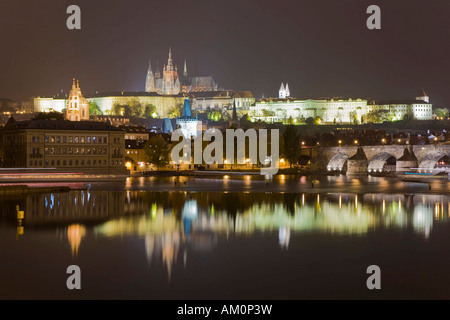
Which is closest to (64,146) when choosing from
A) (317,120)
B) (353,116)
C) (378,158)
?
(378,158)

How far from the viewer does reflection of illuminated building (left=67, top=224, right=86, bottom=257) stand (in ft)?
72.6

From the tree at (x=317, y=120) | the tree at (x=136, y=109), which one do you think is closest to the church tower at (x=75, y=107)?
the tree at (x=136, y=109)

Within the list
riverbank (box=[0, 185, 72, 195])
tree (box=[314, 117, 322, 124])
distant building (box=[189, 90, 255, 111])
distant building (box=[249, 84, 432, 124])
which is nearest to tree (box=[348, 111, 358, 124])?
distant building (box=[249, 84, 432, 124])

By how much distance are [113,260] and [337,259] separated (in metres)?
6.38

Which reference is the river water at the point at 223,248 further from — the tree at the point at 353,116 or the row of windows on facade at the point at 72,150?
the tree at the point at 353,116

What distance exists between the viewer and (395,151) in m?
72.4

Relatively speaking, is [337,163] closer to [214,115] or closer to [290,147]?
[290,147]

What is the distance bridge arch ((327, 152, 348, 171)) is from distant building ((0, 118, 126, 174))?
26.2 metres

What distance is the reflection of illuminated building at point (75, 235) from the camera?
22120mm

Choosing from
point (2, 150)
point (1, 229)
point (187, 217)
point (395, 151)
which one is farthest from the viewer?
point (395, 151)

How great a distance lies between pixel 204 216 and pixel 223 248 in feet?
26.3
